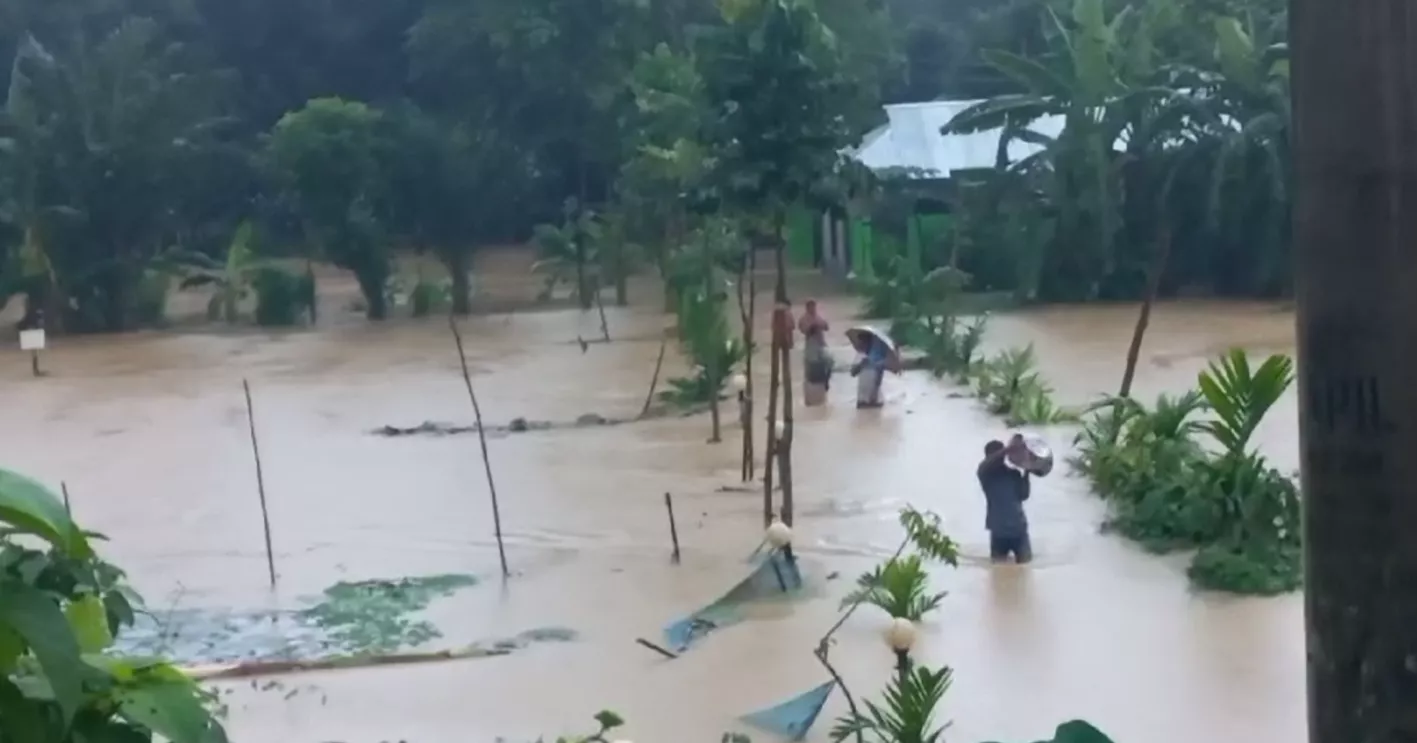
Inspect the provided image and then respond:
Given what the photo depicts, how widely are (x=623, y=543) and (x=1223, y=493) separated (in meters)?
3.31

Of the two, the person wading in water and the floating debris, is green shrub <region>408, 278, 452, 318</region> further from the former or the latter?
the floating debris

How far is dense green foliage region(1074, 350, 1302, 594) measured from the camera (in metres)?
8.62

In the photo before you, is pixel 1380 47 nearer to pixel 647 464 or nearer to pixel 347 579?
pixel 347 579

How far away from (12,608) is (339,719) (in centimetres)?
550

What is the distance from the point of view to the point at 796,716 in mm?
6570

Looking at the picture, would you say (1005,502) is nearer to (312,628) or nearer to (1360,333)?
(312,628)

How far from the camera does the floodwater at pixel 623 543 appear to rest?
281 inches

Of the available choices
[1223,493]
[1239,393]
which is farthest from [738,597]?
[1239,393]

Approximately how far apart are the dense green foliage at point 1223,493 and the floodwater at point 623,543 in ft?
0.64

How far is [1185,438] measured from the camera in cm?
1047

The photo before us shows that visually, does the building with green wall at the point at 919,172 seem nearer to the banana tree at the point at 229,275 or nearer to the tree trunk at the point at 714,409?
the banana tree at the point at 229,275

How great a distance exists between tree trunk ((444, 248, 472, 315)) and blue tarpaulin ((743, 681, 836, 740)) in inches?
867

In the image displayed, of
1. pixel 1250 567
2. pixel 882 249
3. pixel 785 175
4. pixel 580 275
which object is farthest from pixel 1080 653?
pixel 580 275

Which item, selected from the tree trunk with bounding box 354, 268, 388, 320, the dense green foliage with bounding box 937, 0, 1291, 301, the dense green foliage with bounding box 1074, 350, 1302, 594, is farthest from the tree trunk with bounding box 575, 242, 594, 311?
the dense green foliage with bounding box 1074, 350, 1302, 594
